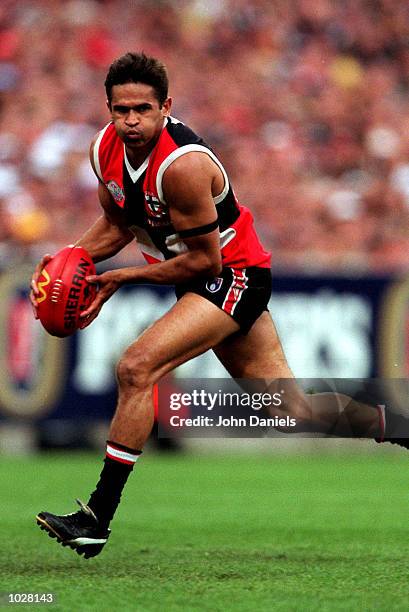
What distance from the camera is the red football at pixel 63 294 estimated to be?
5.85m

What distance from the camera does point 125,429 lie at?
5.54 m

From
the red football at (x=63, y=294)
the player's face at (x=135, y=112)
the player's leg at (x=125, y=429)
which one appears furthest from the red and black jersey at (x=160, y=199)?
the player's leg at (x=125, y=429)

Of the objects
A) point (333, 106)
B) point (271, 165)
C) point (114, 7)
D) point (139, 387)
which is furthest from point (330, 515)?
point (114, 7)

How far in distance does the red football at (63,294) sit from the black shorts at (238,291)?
18.2 inches

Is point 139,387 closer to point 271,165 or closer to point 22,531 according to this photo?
point 22,531

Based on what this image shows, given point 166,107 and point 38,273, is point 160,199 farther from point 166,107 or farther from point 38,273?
point 38,273

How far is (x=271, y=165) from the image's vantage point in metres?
14.1

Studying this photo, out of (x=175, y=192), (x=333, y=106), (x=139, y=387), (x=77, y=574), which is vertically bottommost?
(x=77, y=574)

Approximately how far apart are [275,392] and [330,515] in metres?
1.99

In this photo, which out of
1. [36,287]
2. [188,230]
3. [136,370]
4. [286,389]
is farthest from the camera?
[286,389]

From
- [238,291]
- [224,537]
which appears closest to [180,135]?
[238,291]

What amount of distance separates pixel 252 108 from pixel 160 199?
9107mm

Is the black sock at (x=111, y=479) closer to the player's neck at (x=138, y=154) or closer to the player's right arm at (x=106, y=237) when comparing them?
the player's right arm at (x=106, y=237)

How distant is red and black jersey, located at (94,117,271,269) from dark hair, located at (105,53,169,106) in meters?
0.26
